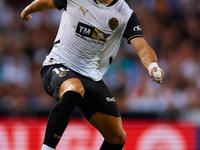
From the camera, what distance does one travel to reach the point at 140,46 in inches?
174

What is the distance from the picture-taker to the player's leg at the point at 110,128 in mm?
4641

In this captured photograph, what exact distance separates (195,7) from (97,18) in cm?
854

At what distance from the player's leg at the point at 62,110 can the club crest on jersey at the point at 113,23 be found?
0.84m

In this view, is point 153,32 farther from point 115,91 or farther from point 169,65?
point 115,91

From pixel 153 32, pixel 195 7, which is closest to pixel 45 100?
pixel 153 32

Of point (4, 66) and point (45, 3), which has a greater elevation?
point (45, 3)

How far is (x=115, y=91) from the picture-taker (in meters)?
9.80

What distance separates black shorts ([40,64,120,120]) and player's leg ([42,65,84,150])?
11 cm

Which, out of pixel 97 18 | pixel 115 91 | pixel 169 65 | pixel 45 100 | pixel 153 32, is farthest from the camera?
pixel 153 32

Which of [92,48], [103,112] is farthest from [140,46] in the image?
[103,112]

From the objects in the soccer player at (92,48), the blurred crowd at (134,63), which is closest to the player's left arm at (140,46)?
the soccer player at (92,48)

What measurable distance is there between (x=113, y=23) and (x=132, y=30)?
23cm

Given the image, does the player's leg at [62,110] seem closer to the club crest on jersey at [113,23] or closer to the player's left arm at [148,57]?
the player's left arm at [148,57]

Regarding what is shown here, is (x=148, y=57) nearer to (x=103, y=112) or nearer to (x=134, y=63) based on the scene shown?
(x=103, y=112)
